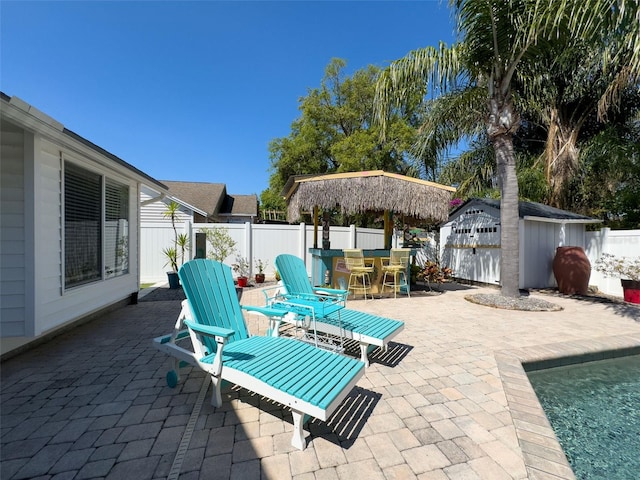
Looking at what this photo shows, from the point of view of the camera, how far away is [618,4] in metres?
4.24

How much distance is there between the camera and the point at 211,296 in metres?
3.10

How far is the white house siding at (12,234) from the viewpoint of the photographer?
10.9ft

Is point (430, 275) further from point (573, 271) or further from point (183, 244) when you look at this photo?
point (183, 244)

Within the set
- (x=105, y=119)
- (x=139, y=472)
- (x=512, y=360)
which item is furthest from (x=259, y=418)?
(x=105, y=119)

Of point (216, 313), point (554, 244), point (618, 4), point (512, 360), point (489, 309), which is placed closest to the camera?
point (216, 313)

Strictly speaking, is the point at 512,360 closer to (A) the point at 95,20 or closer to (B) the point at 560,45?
(B) the point at 560,45

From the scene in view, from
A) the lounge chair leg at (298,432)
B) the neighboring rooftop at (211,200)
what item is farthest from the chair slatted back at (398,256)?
the neighboring rooftop at (211,200)

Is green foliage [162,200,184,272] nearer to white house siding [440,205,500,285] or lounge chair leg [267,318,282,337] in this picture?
lounge chair leg [267,318,282,337]

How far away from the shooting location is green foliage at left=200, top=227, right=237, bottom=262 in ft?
32.4

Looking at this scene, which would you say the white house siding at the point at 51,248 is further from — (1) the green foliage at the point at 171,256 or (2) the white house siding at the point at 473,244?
(2) the white house siding at the point at 473,244

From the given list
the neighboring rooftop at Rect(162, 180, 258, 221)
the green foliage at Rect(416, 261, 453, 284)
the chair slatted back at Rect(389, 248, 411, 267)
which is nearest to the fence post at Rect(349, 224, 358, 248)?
the green foliage at Rect(416, 261, 453, 284)

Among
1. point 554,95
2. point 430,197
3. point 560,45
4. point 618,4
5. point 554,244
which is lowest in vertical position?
point 554,244

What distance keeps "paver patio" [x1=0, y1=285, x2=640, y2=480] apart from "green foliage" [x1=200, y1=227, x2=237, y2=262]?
5.74 metres

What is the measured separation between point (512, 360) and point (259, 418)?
3099 mm
